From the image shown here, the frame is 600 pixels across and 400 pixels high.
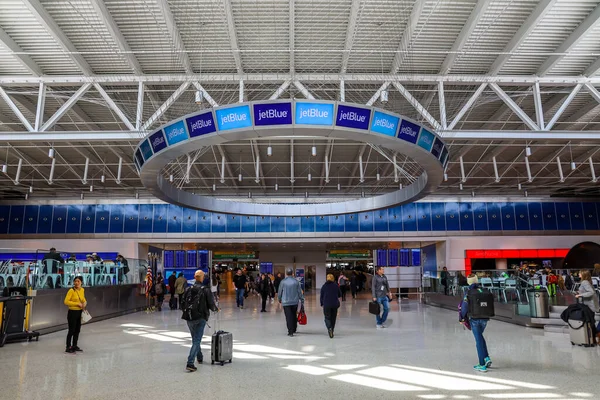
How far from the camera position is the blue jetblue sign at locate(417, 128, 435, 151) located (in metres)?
12.0

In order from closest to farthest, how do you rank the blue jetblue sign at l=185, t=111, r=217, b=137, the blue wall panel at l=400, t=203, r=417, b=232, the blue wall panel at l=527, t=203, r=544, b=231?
1. the blue jetblue sign at l=185, t=111, r=217, b=137
2. the blue wall panel at l=400, t=203, r=417, b=232
3. the blue wall panel at l=527, t=203, r=544, b=231

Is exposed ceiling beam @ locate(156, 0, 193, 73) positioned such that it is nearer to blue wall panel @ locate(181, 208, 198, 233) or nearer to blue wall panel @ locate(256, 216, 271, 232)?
blue wall panel @ locate(256, 216, 271, 232)

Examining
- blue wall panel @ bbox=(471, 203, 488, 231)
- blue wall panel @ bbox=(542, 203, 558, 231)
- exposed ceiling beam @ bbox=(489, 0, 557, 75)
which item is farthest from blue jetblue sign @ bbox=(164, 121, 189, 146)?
blue wall panel @ bbox=(542, 203, 558, 231)

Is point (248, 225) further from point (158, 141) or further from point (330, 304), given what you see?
point (330, 304)

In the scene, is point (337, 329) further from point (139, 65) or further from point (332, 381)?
point (139, 65)

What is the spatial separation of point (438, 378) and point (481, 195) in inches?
1192

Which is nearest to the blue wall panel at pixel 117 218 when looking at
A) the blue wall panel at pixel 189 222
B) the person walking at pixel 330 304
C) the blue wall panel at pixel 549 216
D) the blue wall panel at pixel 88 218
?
the blue wall panel at pixel 88 218

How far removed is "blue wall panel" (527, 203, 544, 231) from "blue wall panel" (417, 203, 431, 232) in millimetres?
7720

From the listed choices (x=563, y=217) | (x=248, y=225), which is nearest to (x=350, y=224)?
(x=248, y=225)

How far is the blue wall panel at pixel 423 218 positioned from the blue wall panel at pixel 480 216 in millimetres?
3352

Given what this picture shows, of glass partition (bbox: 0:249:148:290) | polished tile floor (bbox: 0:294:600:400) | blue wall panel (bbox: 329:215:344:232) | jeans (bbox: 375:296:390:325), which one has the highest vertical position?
blue wall panel (bbox: 329:215:344:232)

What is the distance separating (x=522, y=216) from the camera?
33625 millimetres

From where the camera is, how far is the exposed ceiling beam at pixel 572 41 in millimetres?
11492

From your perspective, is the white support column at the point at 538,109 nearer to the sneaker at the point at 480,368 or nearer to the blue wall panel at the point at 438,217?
the sneaker at the point at 480,368
